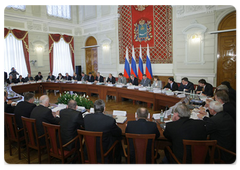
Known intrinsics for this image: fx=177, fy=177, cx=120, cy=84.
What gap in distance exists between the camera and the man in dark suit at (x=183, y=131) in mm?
1885

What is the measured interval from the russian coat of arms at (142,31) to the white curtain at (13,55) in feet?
19.0

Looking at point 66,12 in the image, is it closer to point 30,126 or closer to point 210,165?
point 30,126

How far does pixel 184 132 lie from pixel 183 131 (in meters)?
0.01

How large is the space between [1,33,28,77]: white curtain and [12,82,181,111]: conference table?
5.57 ft

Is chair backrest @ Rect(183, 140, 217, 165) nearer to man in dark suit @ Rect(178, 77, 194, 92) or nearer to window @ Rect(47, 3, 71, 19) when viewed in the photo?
man in dark suit @ Rect(178, 77, 194, 92)

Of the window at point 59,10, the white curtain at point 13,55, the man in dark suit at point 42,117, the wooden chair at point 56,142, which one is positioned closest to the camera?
the wooden chair at point 56,142

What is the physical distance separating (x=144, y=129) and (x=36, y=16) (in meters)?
9.52

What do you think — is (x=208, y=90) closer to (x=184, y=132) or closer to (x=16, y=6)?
(x=184, y=132)

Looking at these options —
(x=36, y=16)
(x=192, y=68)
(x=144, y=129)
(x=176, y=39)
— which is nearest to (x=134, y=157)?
(x=144, y=129)

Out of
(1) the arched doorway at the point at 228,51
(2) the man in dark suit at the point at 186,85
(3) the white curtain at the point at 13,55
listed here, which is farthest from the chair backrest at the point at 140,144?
(3) the white curtain at the point at 13,55

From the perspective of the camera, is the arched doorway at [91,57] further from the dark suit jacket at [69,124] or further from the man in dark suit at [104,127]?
the man in dark suit at [104,127]

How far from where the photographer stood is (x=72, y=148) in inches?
96.0

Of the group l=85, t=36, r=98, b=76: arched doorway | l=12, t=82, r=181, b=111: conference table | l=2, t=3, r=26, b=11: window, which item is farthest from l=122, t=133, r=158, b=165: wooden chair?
l=2, t=3, r=26, b=11: window

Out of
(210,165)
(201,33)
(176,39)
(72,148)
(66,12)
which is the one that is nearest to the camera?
(210,165)
